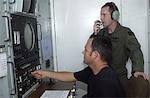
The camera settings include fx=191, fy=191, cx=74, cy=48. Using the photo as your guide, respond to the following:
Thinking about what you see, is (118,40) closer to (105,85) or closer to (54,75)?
(54,75)

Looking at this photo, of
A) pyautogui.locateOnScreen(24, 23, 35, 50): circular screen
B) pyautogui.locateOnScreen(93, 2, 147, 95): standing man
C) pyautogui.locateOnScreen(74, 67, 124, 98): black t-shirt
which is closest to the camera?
pyautogui.locateOnScreen(74, 67, 124, 98): black t-shirt

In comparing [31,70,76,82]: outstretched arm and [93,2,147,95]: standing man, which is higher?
[93,2,147,95]: standing man

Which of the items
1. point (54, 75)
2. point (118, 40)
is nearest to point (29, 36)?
point (54, 75)

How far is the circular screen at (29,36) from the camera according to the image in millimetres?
1579

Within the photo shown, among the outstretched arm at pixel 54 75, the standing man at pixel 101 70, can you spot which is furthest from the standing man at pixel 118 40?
the standing man at pixel 101 70

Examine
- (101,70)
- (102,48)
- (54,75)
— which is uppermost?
(102,48)

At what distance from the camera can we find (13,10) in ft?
4.31

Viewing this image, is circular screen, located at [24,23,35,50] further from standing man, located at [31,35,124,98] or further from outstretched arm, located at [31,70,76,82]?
standing man, located at [31,35,124,98]

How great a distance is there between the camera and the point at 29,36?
167 cm

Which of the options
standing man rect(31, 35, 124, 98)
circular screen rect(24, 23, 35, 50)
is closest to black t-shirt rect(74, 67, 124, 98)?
standing man rect(31, 35, 124, 98)

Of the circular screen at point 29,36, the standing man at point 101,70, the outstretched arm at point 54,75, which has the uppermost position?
the circular screen at point 29,36

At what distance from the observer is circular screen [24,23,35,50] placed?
5.18ft

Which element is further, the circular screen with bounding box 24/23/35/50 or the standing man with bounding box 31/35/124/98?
the circular screen with bounding box 24/23/35/50

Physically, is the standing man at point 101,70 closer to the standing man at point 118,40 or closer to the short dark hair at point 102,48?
the short dark hair at point 102,48
